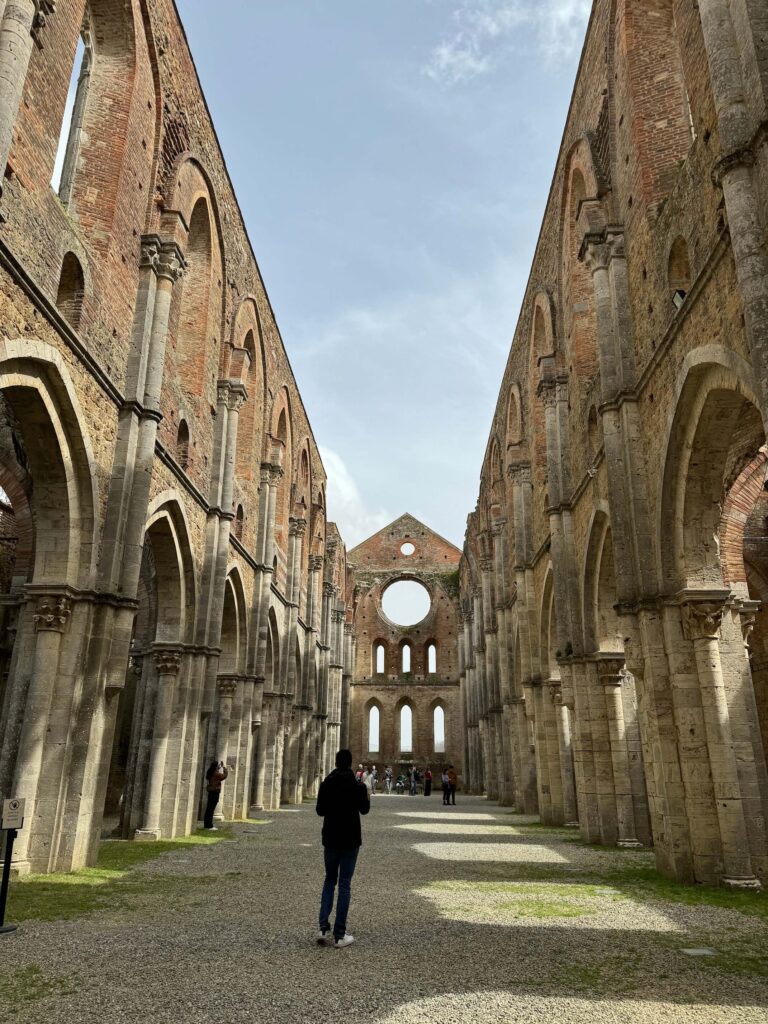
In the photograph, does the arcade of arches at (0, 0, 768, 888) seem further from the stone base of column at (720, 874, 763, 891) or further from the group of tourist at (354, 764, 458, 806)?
the group of tourist at (354, 764, 458, 806)

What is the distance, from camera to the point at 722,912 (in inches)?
280

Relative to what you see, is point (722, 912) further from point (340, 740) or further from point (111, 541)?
point (340, 740)

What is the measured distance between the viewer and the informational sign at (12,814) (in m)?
6.16

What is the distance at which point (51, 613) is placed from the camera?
9.39 m

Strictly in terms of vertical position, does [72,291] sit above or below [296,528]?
below

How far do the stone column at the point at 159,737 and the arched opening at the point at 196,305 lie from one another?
17.6ft

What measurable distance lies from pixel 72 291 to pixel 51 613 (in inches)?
170

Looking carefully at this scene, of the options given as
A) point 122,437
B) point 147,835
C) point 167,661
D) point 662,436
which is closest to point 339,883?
point 662,436

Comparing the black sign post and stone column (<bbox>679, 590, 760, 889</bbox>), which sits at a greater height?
stone column (<bbox>679, 590, 760, 889</bbox>)

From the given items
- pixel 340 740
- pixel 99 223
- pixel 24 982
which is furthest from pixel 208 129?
pixel 340 740

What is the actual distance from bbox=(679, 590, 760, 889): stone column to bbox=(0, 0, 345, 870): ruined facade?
7345 millimetres

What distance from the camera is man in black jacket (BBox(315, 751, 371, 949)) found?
5.61 meters

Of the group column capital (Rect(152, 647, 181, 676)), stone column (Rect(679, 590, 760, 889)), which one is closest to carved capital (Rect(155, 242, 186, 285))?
column capital (Rect(152, 647, 181, 676))

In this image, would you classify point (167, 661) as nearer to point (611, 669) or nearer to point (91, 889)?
point (91, 889)
